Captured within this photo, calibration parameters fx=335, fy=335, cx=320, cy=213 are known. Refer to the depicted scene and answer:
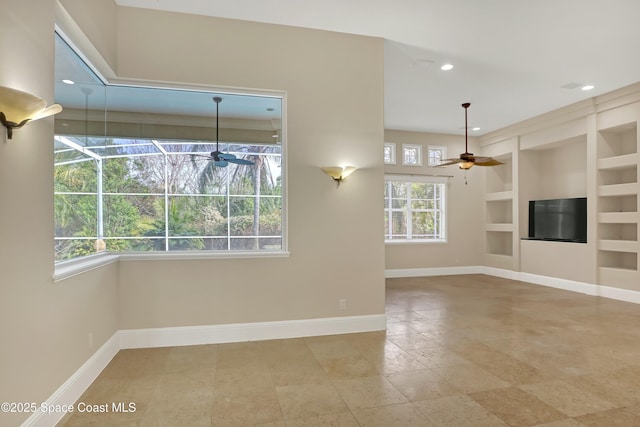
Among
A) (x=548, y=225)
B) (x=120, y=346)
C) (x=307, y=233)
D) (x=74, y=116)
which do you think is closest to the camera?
(x=74, y=116)

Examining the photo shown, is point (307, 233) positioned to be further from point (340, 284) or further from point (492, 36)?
point (492, 36)

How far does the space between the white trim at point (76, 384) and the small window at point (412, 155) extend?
6.99 m

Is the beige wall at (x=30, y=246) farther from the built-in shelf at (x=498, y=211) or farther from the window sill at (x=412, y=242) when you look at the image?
the built-in shelf at (x=498, y=211)

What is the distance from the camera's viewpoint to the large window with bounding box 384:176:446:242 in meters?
8.26

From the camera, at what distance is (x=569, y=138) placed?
665 cm

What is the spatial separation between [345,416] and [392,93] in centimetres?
506

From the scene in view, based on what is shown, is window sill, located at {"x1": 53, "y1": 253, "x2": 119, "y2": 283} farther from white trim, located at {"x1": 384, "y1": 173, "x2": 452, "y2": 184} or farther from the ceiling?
white trim, located at {"x1": 384, "y1": 173, "x2": 452, "y2": 184}

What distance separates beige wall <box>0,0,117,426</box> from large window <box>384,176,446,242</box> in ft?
22.1

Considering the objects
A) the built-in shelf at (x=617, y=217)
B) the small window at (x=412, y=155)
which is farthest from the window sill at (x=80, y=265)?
the built-in shelf at (x=617, y=217)

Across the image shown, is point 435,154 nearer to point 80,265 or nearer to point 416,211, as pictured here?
point 416,211

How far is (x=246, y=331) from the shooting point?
149 inches

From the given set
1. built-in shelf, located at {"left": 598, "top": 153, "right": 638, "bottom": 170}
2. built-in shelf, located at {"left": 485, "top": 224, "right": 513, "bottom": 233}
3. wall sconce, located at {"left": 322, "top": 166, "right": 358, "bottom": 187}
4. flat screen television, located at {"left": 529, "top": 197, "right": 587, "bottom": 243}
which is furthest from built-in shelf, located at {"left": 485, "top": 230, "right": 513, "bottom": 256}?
wall sconce, located at {"left": 322, "top": 166, "right": 358, "bottom": 187}

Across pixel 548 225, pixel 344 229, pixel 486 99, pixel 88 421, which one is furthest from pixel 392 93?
pixel 88 421

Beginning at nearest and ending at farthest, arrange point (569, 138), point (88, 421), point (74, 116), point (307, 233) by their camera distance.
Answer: point (88, 421)
point (74, 116)
point (307, 233)
point (569, 138)
